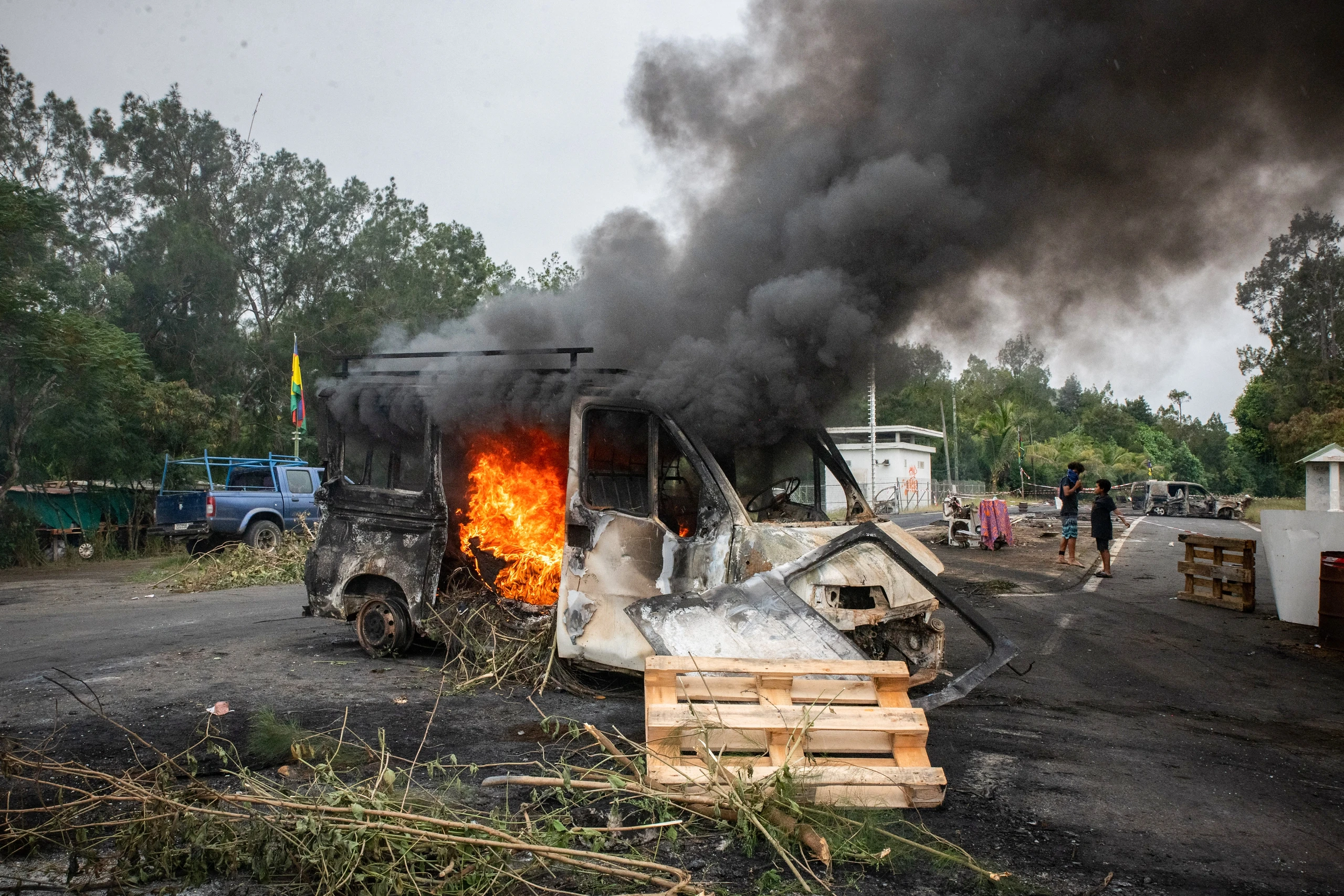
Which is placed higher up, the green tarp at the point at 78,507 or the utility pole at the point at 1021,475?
the utility pole at the point at 1021,475

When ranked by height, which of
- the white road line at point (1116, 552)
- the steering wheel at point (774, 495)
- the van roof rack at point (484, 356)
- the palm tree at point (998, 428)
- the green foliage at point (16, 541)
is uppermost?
the palm tree at point (998, 428)

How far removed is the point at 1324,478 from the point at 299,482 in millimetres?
26899

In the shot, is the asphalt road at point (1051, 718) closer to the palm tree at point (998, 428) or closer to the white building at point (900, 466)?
the white building at point (900, 466)

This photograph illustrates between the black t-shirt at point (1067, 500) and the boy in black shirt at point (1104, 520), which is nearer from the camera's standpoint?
the boy in black shirt at point (1104, 520)

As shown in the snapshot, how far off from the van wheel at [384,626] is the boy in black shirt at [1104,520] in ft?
34.8

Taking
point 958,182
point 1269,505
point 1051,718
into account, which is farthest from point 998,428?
point 1051,718

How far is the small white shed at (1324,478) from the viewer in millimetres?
21594

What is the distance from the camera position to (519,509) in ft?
21.2

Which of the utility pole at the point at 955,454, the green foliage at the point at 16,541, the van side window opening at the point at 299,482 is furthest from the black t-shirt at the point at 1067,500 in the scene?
the utility pole at the point at 955,454

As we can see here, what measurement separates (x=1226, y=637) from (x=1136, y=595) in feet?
10.9

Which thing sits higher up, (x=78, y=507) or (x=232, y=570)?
(x=78, y=507)

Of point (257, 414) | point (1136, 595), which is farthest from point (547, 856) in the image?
point (257, 414)

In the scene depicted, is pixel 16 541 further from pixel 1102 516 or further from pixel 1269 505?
pixel 1269 505

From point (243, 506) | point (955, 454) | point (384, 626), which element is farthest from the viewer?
point (955, 454)
